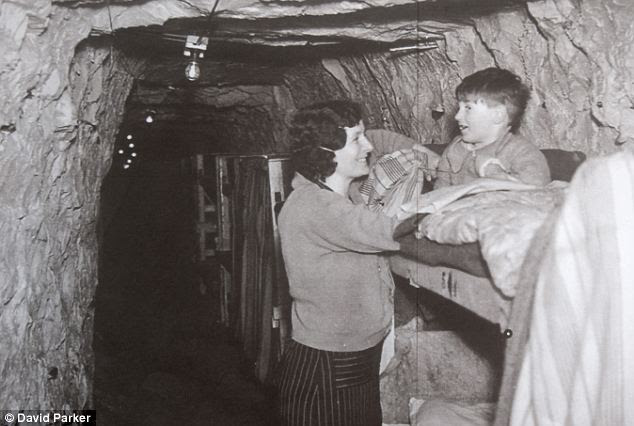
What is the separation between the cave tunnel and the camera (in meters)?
2.08

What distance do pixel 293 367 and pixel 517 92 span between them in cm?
138

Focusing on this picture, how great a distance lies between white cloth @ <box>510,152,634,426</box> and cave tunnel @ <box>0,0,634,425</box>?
3.45ft

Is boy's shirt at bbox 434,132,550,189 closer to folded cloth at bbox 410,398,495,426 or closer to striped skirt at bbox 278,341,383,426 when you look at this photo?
striped skirt at bbox 278,341,383,426

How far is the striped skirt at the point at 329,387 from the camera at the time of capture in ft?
6.73

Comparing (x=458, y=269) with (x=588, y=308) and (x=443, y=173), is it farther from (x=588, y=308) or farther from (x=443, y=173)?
(x=443, y=173)

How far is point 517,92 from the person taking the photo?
84.7 inches

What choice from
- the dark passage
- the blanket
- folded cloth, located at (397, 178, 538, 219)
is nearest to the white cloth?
the blanket

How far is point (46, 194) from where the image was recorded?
249 centimetres

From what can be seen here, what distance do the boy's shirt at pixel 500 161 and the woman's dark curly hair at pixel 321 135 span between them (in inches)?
18.5

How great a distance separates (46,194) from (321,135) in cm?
132

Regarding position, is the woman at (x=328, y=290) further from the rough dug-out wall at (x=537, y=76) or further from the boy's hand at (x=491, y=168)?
the rough dug-out wall at (x=537, y=76)

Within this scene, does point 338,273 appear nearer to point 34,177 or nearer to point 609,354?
point 609,354

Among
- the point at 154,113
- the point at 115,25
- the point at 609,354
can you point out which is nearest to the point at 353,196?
the point at 115,25

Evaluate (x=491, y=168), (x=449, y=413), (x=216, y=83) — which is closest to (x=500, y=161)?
(x=491, y=168)
